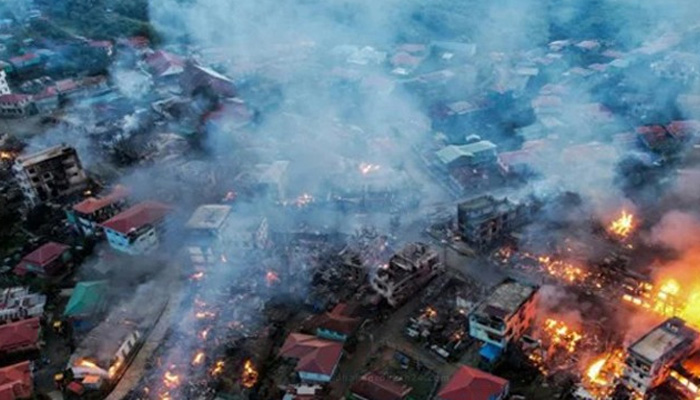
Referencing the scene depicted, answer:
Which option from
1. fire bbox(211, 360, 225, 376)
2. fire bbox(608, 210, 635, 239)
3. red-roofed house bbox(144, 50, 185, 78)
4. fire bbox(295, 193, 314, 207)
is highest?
red-roofed house bbox(144, 50, 185, 78)

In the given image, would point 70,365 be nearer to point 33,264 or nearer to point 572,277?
point 33,264

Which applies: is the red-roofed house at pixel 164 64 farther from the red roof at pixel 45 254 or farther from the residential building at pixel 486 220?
the residential building at pixel 486 220

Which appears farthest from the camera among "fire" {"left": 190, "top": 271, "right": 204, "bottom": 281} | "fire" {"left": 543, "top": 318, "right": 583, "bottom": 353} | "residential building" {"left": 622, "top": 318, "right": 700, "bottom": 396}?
"fire" {"left": 190, "top": 271, "right": 204, "bottom": 281}

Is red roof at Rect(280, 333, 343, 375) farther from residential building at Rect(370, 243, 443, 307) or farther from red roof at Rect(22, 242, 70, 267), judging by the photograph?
red roof at Rect(22, 242, 70, 267)

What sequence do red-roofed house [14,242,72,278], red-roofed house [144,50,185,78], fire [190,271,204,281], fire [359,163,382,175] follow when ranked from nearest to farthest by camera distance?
fire [190,271,204,281] < red-roofed house [14,242,72,278] < fire [359,163,382,175] < red-roofed house [144,50,185,78]

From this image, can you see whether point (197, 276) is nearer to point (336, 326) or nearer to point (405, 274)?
point (336, 326)

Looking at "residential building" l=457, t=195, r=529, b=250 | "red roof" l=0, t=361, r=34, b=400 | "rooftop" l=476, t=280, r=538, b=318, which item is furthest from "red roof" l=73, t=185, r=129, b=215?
"rooftop" l=476, t=280, r=538, b=318

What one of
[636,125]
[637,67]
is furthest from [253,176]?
[637,67]

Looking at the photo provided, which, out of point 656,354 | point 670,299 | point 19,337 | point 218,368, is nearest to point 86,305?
point 19,337
